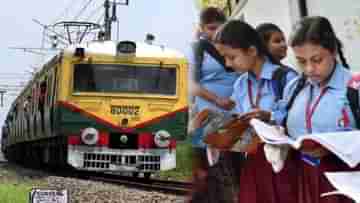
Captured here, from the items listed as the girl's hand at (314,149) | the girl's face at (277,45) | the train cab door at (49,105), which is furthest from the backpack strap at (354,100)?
the train cab door at (49,105)

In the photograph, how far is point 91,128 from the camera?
398 inches

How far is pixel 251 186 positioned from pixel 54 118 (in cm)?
834

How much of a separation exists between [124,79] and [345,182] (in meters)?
8.72

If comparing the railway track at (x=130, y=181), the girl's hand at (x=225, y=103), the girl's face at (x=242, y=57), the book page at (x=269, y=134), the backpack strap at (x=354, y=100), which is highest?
the girl's face at (x=242, y=57)

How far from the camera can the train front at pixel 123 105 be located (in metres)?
10.0

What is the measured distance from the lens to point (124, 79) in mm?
10430

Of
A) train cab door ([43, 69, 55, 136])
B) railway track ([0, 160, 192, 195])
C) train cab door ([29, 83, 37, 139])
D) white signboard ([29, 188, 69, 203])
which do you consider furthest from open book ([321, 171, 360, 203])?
train cab door ([29, 83, 37, 139])

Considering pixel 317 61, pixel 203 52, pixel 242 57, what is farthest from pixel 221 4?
pixel 317 61

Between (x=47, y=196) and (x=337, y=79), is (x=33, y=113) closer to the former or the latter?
(x=47, y=196)

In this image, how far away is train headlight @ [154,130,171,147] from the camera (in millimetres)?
10211

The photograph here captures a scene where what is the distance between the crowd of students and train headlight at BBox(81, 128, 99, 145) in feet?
24.4

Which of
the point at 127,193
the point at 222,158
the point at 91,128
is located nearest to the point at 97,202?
the point at 127,193

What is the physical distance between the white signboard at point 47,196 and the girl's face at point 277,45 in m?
2.01

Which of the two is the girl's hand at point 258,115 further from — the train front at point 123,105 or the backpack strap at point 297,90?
the train front at point 123,105
